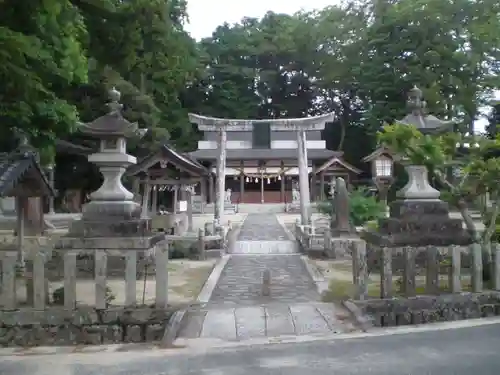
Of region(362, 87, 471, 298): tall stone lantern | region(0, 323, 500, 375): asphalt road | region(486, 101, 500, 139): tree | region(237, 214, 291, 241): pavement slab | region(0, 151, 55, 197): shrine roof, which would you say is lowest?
region(0, 323, 500, 375): asphalt road

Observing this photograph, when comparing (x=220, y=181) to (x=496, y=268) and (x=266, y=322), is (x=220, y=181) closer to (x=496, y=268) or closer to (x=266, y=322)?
(x=496, y=268)

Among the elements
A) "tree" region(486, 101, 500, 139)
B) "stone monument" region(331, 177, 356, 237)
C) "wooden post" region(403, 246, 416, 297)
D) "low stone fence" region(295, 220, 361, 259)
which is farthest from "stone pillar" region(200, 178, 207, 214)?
"wooden post" region(403, 246, 416, 297)

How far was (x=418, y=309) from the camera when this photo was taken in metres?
8.80

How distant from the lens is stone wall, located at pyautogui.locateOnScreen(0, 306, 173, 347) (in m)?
7.98

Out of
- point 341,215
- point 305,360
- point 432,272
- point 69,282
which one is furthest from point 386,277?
point 341,215

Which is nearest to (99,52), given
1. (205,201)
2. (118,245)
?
(118,245)

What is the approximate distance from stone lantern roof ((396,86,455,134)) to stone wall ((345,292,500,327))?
5011mm

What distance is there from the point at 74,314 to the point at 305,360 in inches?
150

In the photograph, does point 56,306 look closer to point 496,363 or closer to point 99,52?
point 496,363

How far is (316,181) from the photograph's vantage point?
41.9m

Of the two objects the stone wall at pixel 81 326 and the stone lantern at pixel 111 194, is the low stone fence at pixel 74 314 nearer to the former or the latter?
the stone wall at pixel 81 326

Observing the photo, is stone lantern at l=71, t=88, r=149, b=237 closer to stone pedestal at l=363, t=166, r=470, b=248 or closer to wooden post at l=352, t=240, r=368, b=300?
wooden post at l=352, t=240, r=368, b=300

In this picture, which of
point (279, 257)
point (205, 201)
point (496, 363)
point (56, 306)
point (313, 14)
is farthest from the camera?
point (313, 14)

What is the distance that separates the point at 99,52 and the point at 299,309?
9011mm
